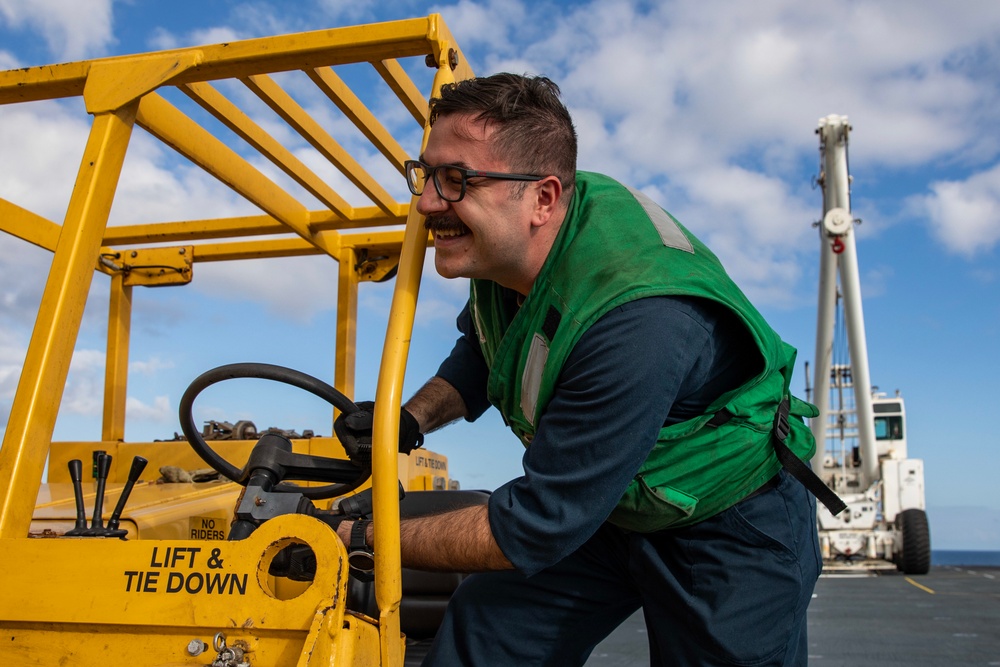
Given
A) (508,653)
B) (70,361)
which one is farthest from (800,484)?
(70,361)

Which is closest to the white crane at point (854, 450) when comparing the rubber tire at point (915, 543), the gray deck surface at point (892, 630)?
the rubber tire at point (915, 543)

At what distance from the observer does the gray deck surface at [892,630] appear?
15.7 feet

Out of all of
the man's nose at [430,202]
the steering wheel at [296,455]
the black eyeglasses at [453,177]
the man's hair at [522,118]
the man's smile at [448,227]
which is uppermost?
the man's hair at [522,118]

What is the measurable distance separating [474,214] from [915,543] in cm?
1286

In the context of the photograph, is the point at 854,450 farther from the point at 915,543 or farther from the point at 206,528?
the point at 206,528

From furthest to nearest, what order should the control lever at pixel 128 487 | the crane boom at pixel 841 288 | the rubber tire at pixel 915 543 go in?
the crane boom at pixel 841 288
the rubber tire at pixel 915 543
the control lever at pixel 128 487

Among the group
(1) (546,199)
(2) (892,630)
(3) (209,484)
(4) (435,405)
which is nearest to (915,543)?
(2) (892,630)

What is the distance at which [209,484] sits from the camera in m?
3.33

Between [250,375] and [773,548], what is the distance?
1.17 metres

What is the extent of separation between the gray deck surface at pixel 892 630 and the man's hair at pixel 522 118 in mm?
3397

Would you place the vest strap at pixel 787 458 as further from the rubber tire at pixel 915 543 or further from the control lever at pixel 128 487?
the rubber tire at pixel 915 543

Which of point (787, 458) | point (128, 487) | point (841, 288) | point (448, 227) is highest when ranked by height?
point (841, 288)

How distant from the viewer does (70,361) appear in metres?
2.11

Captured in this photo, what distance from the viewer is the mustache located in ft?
5.94
